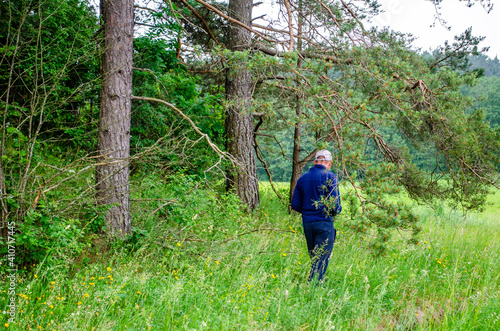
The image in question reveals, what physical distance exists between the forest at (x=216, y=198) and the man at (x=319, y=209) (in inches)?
6.2

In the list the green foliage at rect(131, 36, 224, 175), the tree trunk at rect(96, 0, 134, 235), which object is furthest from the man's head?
the green foliage at rect(131, 36, 224, 175)

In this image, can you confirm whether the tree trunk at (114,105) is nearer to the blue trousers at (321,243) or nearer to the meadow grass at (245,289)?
the meadow grass at (245,289)

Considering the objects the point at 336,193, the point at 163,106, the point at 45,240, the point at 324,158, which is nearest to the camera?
the point at 45,240

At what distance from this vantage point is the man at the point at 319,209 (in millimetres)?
3947

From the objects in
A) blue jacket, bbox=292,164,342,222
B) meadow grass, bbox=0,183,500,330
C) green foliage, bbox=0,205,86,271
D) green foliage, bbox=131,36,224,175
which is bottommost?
meadow grass, bbox=0,183,500,330

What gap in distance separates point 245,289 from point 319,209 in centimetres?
132

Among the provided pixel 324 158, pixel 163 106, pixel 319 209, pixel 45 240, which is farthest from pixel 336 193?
pixel 163 106

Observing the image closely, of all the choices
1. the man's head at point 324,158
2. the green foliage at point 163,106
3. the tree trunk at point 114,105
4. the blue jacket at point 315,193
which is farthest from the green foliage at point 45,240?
the green foliage at point 163,106

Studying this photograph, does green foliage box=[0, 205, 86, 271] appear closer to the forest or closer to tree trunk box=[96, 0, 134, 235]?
the forest

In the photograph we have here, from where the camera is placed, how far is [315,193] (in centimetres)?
415

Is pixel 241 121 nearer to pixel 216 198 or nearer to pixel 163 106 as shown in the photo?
pixel 163 106

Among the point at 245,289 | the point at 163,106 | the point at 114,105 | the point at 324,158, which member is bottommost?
the point at 245,289

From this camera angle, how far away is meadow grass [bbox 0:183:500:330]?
2.76m

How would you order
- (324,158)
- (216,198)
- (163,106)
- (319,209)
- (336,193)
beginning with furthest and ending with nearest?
1. (163,106)
2. (216,198)
3. (324,158)
4. (319,209)
5. (336,193)
